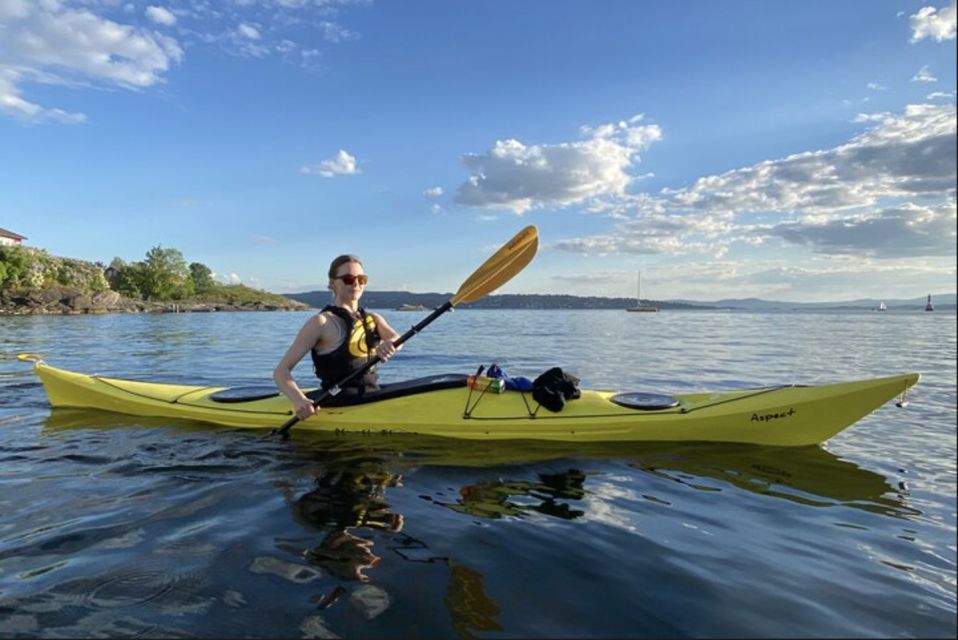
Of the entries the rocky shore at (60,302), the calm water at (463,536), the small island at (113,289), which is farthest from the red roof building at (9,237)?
the calm water at (463,536)

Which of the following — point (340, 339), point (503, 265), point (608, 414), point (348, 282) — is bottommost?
point (608, 414)

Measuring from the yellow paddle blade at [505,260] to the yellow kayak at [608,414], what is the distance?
4.22 feet

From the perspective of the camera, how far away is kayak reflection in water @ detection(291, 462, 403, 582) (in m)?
3.44

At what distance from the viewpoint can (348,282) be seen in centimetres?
589

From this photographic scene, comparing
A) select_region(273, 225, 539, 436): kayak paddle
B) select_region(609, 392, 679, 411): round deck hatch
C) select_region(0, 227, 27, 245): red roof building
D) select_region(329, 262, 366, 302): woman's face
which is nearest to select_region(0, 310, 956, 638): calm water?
select_region(609, 392, 679, 411): round deck hatch

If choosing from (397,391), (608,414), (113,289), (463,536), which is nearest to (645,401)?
(608,414)

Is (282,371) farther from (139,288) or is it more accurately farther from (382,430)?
(139,288)

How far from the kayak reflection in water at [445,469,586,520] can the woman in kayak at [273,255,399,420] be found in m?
1.81

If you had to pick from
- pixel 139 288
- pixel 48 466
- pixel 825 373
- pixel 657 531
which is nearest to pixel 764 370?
pixel 825 373

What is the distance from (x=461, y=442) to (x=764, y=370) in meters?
10.5

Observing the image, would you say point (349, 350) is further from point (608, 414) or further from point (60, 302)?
point (60, 302)

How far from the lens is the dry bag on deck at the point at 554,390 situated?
605 centimetres

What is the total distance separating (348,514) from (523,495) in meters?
1.48

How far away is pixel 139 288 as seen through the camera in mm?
101188
